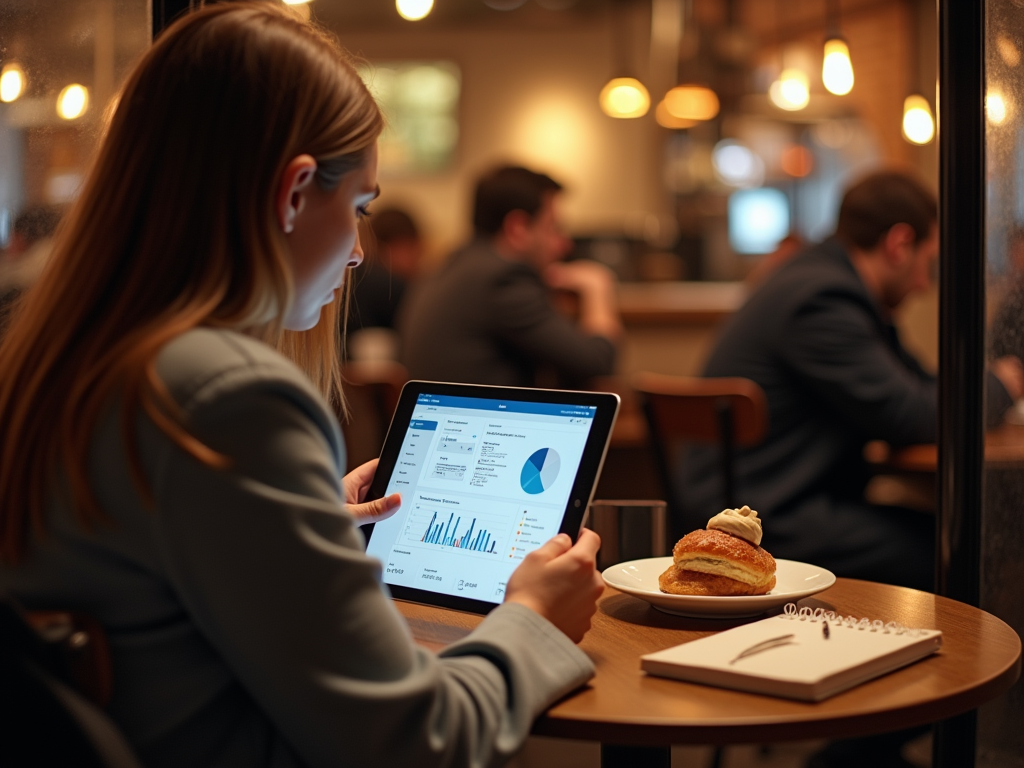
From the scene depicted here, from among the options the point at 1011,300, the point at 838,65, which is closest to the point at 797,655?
the point at 1011,300

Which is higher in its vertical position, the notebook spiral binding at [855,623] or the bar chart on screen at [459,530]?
the bar chart on screen at [459,530]

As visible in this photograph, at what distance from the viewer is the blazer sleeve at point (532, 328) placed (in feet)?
11.1

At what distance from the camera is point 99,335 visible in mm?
856

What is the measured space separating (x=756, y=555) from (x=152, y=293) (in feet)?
2.34

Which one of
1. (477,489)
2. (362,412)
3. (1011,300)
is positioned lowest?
(362,412)

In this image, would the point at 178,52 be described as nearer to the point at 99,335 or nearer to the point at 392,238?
the point at 99,335

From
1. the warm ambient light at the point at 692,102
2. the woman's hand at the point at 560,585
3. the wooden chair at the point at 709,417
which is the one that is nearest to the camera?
the woman's hand at the point at 560,585

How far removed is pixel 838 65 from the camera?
10.5 feet

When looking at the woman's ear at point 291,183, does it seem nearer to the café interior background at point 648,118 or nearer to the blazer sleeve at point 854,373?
the blazer sleeve at point 854,373

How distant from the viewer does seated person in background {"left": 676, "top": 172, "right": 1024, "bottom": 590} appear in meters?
2.57

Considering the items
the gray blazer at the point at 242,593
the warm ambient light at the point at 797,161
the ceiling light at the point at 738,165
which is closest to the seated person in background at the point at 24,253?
the gray blazer at the point at 242,593

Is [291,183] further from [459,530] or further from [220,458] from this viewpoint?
[459,530]

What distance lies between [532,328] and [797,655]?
2.44m

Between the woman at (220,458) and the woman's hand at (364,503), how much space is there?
10.6 inches
